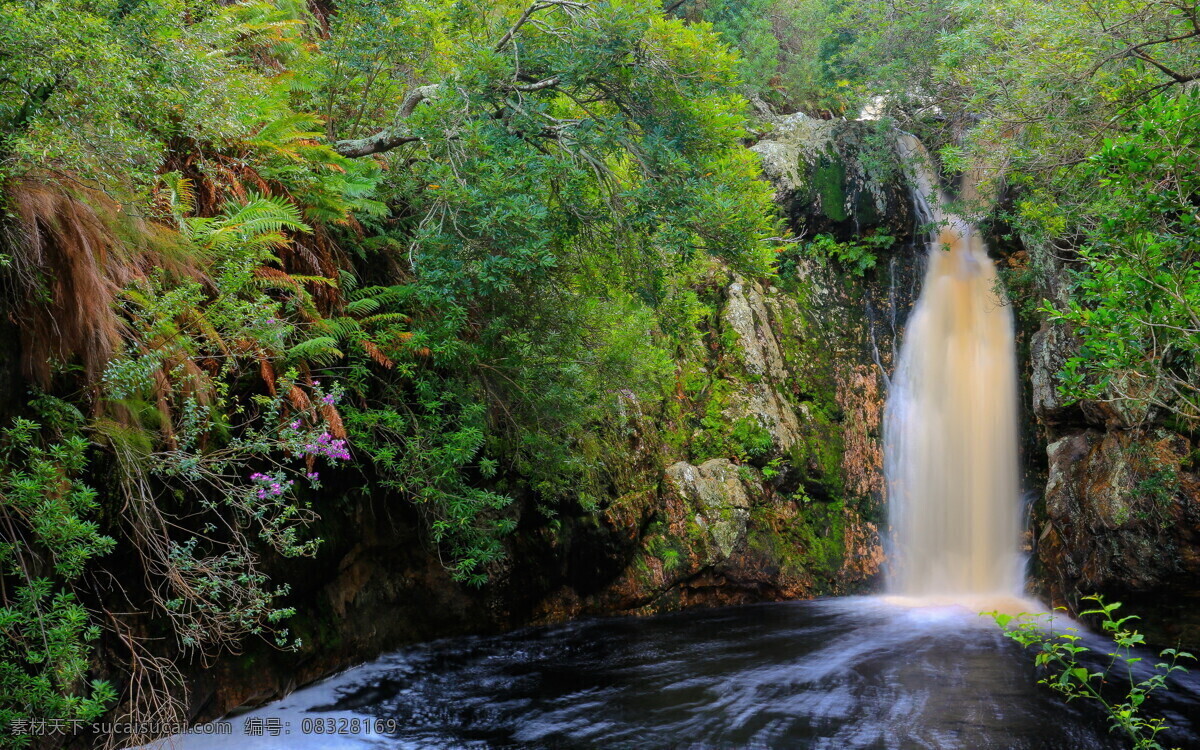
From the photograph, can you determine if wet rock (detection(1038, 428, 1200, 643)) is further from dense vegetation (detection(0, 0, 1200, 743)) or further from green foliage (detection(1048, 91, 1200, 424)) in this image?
green foliage (detection(1048, 91, 1200, 424))

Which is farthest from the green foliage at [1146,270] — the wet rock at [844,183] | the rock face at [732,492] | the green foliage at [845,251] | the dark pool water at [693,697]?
the wet rock at [844,183]

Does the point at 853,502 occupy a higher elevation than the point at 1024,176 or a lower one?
lower

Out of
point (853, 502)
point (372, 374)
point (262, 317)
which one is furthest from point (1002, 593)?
point (262, 317)

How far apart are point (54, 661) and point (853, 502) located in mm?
11597

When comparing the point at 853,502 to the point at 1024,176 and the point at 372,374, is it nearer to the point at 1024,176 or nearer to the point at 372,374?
the point at 1024,176

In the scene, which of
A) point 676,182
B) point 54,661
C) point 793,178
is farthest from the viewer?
point 793,178

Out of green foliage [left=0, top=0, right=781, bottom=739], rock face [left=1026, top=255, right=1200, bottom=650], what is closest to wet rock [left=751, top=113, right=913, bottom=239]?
rock face [left=1026, top=255, right=1200, bottom=650]

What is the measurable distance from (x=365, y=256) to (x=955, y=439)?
10.5 m

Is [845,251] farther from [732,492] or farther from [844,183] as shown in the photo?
[732,492]

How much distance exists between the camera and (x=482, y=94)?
657cm

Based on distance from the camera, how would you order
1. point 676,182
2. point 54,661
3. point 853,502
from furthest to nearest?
1. point 853,502
2. point 676,182
3. point 54,661

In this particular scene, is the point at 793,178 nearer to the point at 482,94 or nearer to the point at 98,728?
the point at 482,94

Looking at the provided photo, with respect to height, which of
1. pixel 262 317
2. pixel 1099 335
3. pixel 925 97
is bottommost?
pixel 1099 335

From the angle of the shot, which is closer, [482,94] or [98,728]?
[98,728]
